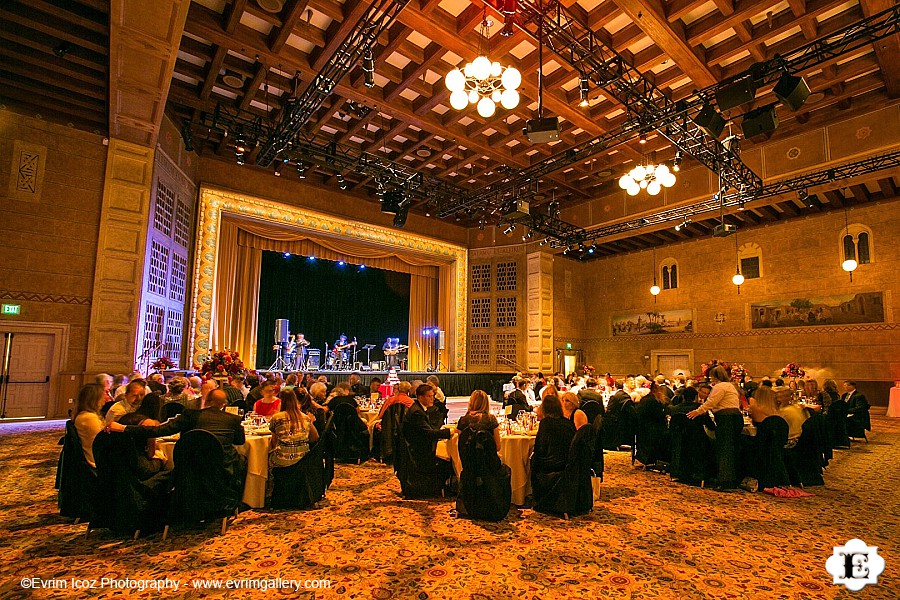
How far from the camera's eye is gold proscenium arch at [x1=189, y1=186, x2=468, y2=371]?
12.0 m

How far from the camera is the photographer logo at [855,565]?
316cm

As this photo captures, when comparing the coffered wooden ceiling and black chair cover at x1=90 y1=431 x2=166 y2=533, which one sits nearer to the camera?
black chair cover at x1=90 y1=431 x2=166 y2=533

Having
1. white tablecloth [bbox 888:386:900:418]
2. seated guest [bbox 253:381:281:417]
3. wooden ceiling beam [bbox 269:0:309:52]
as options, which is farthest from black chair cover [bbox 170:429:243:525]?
white tablecloth [bbox 888:386:900:418]

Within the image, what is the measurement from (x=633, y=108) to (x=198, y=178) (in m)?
10.5

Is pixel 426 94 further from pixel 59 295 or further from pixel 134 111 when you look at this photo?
pixel 59 295

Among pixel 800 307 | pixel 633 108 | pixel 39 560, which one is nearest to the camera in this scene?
pixel 39 560

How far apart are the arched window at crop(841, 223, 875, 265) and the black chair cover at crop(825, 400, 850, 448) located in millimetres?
7120

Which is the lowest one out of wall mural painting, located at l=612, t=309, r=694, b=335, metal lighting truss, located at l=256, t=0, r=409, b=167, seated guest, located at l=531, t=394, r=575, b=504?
seated guest, located at l=531, t=394, r=575, b=504

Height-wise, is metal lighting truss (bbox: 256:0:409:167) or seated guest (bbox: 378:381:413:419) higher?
metal lighting truss (bbox: 256:0:409:167)

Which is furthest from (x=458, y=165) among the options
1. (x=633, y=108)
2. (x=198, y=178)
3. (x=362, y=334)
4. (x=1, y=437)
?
(x=1, y=437)

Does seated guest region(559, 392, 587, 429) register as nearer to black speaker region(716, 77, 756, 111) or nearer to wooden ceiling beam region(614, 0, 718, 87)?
black speaker region(716, 77, 756, 111)

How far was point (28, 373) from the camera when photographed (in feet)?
28.8

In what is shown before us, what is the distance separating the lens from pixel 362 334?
1877cm

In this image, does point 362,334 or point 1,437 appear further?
point 362,334
